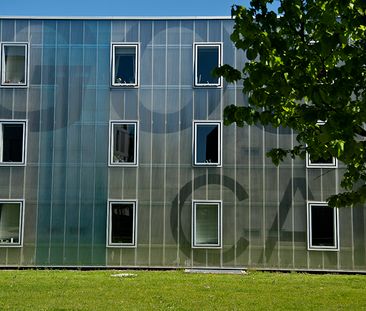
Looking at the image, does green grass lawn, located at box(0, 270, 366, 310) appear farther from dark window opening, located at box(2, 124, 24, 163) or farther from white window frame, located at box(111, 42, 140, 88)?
white window frame, located at box(111, 42, 140, 88)

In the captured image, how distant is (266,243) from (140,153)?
220 inches

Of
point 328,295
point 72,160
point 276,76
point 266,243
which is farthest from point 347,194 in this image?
point 72,160

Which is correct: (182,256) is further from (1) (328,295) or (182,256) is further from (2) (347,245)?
Answer: (1) (328,295)

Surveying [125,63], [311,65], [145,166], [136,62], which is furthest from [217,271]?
[311,65]

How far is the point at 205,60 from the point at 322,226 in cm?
745

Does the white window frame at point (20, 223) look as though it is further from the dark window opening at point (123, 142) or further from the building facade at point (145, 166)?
the dark window opening at point (123, 142)

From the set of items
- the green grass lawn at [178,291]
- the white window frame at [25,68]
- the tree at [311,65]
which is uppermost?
the white window frame at [25,68]

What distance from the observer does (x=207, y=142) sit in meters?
22.2

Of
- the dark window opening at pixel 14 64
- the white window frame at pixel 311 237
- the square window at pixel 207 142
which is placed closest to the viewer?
the white window frame at pixel 311 237

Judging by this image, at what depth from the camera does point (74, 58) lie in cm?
2252

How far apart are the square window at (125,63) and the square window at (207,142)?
10.1 feet

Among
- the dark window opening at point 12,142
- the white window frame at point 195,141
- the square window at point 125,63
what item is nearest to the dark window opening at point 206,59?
the white window frame at point 195,141

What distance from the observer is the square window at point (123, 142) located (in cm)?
2212

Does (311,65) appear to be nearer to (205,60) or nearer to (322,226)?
(322,226)
